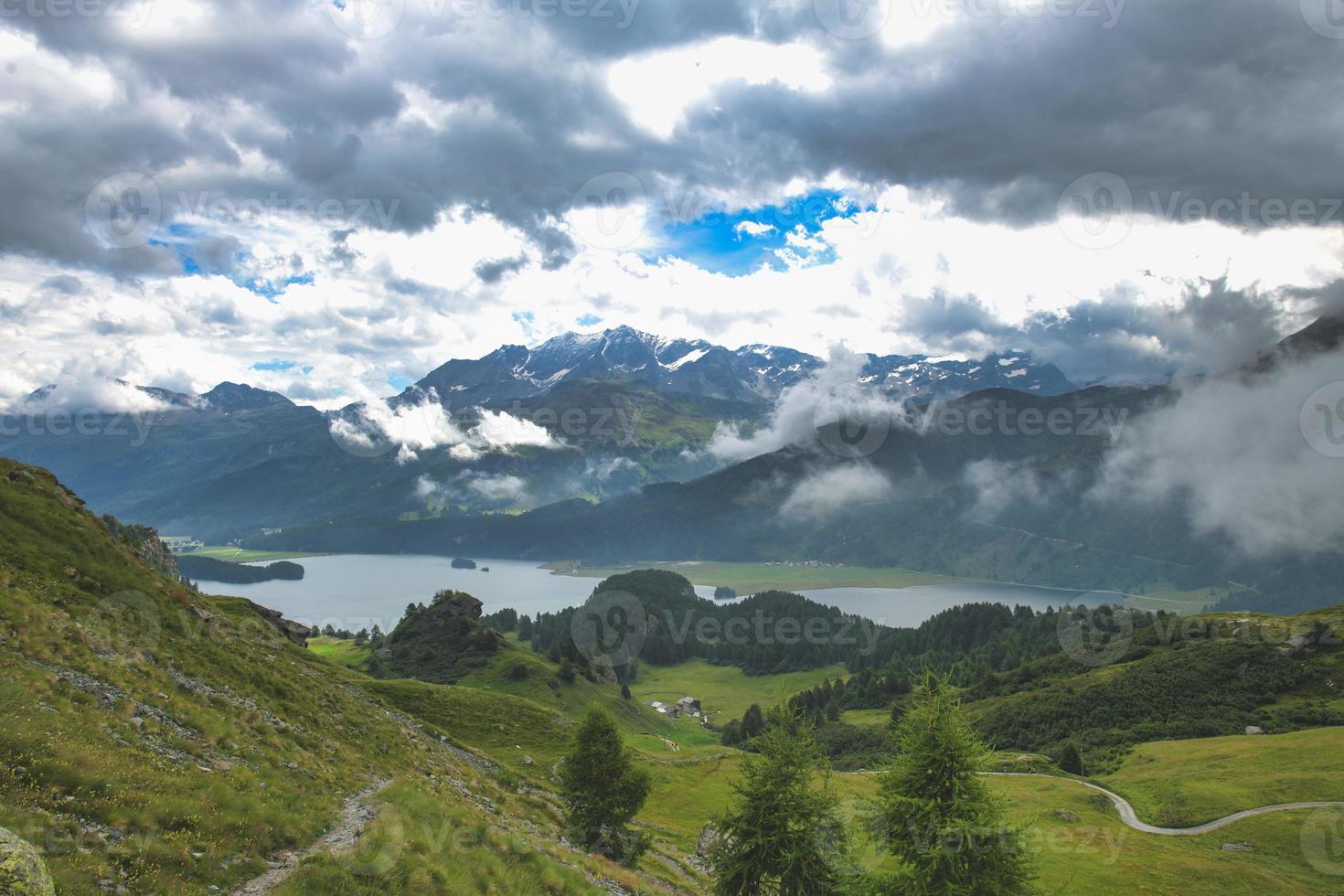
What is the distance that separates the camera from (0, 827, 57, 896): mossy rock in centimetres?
884

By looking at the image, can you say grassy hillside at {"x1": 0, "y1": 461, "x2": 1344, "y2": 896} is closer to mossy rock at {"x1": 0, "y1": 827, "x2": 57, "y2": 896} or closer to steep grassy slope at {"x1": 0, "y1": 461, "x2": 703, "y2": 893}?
steep grassy slope at {"x1": 0, "y1": 461, "x2": 703, "y2": 893}

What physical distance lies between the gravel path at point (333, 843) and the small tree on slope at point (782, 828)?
14118 millimetres

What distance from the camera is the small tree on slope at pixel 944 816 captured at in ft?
70.2

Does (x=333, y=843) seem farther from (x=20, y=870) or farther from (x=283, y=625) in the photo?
(x=283, y=625)

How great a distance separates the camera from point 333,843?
17984 millimetres

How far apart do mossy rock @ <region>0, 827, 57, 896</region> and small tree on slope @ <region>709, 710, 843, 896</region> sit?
22.4m

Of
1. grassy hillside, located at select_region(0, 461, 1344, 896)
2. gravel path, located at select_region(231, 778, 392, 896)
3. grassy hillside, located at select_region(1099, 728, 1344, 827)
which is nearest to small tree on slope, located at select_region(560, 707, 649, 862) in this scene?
grassy hillside, located at select_region(0, 461, 1344, 896)

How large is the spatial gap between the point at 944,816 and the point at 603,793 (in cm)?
2391

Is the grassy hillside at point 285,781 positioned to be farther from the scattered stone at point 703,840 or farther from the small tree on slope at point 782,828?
the small tree on slope at point 782,828

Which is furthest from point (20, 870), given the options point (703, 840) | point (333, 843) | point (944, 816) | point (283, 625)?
point (283, 625)

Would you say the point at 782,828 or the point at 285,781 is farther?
the point at 782,828

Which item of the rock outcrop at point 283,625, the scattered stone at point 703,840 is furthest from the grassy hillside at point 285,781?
the rock outcrop at point 283,625

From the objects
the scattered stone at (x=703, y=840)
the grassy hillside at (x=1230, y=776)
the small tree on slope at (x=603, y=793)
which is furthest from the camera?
the grassy hillside at (x=1230, y=776)

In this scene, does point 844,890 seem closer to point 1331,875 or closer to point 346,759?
point 346,759
